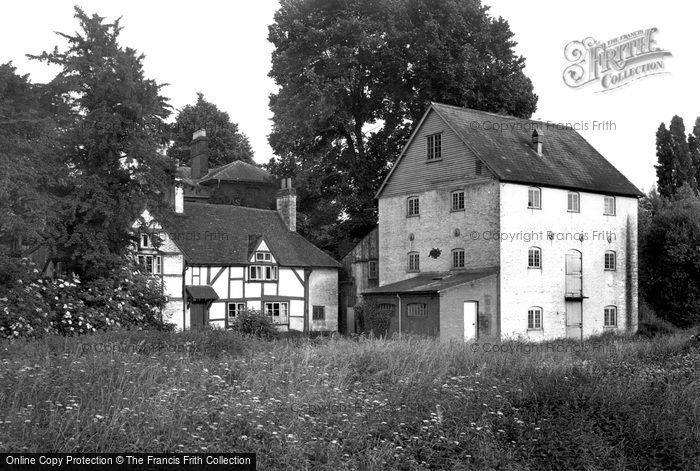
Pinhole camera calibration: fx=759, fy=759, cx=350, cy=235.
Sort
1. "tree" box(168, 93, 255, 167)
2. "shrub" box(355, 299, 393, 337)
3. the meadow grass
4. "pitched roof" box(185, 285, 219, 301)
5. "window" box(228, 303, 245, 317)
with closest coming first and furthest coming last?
the meadow grass < "shrub" box(355, 299, 393, 337) < "pitched roof" box(185, 285, 219, 301) < "window" box(228, 303, 245, 317) < "tree" box(168, 93, 255, 167)

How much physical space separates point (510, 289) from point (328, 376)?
20.9m

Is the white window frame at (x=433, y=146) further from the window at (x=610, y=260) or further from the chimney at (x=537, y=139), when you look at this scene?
the window at (x=610, y=260)

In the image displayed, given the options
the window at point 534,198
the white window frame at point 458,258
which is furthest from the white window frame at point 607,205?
A: the white window frame at point 458,258

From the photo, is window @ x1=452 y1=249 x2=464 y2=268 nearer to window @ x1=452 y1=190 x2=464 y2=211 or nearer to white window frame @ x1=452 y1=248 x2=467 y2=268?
white window frame @ x1=452 y1=248 x2=467 y2=268

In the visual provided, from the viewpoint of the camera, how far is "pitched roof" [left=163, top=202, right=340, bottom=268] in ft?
119

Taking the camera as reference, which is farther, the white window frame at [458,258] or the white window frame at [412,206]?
the white window frame at [412,206]

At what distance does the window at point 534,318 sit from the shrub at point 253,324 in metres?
11.2

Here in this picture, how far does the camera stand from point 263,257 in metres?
38.4

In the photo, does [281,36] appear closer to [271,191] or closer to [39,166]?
[271,191]

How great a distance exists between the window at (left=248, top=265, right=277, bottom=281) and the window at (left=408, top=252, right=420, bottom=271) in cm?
705

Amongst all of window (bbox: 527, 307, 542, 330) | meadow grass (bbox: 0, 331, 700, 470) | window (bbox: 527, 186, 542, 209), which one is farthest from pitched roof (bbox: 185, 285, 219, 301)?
meadow grass (bbox: 0, 331, 700, 470)

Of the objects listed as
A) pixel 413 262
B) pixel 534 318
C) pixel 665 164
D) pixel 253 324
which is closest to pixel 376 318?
pixel 413 262

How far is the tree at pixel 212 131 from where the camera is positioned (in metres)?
66.1

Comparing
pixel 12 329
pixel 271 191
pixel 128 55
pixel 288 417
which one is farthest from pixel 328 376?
pixel 271 191
